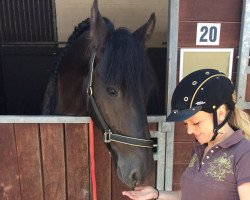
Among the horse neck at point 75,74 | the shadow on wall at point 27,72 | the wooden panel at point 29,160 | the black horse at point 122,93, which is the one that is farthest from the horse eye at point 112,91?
the shadow on wall at point 27,72

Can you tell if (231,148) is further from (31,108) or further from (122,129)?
(31,108)

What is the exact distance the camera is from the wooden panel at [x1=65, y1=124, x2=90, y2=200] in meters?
1.78

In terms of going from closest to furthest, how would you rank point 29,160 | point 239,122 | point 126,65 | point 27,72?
1. point 239,122
2. point 126,65
3. point 29,160
4. point 27,72

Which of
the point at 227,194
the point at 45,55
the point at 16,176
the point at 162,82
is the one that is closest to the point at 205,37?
the point at 227,194

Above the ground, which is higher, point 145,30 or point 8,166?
point 145,30

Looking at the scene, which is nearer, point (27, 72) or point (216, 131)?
point (216, 131)

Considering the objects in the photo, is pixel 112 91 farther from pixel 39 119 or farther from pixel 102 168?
pixel 102 168

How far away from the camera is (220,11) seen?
164cm

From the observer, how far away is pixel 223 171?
105cm

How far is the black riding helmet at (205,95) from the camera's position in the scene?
102 cm

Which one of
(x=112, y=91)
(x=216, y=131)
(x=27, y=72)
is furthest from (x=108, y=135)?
(x=27, y=72)

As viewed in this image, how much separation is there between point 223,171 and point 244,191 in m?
0.10

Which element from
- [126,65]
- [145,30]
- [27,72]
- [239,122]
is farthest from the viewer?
[27,72]

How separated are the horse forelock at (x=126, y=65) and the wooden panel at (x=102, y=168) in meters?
0.50
